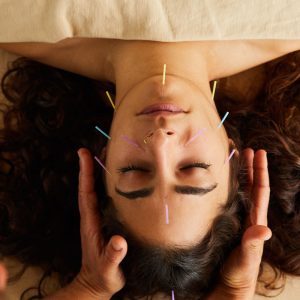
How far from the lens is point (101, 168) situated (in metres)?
1.43

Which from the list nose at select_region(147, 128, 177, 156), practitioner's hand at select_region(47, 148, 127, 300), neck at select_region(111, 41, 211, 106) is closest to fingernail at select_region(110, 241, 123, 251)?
practitioner's hand at select_region(47, 148, 127, 300)

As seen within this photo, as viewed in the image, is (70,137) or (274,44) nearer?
(274,44)

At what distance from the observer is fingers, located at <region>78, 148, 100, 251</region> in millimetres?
1397

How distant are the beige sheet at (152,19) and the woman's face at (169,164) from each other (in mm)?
179

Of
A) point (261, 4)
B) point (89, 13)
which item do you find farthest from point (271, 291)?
point (89, 13)

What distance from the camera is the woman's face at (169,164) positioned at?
1.15 m

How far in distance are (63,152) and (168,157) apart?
60cm

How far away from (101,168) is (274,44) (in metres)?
0.66

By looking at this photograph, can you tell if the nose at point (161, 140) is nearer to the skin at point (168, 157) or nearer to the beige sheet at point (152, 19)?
the skin at point (168, 157)

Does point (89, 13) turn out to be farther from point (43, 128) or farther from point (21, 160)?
point (21, 160)

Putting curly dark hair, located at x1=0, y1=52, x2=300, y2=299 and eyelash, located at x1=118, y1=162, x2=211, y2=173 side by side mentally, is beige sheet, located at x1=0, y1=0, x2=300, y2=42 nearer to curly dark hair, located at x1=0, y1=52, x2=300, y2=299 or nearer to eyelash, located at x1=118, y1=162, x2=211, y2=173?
curly dark hair, located at x1=0, y1=52, x2=300, y2=299

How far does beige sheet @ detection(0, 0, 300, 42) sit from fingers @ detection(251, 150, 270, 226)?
1.24 feet

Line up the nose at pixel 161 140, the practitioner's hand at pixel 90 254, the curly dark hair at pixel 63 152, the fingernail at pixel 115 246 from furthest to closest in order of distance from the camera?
the curly dark hair at pixel 63 152
the practitioner's hand at pixel 90 254
the fingernail at pixel 115 246
the nose at pixel 161 140

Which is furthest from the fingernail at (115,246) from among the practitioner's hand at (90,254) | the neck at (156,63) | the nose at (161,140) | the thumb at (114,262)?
the neck at (156,63)
